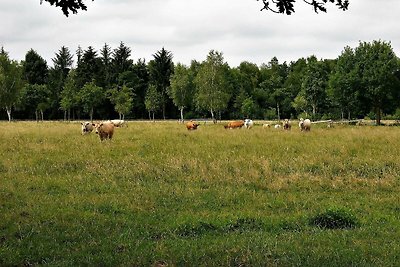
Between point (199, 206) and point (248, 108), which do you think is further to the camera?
point (248, 108)

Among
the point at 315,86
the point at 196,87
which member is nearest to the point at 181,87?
the point at 196,87

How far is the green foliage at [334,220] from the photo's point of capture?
368 inches

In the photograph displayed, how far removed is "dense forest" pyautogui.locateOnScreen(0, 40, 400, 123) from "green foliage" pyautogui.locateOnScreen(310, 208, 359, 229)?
173 feet

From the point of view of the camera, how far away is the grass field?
730cm

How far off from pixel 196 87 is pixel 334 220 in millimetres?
74278

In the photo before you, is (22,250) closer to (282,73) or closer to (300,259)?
(300,259)

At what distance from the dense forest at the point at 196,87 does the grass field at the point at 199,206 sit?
43.2 meters

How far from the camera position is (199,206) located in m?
11.2

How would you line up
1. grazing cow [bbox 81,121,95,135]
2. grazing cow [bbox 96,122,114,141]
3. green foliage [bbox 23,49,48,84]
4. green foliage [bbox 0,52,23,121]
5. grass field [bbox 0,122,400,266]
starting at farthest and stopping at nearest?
1. green foliage [bbox 23,49,48,84]
2. green foliage [bbox 0,52,23,121]
3. grazing cow [bbox 81,121,95,135]
4. grazing cow [bbox 96,122,114,141]
5. grass field [bbox 0,122,400,266]

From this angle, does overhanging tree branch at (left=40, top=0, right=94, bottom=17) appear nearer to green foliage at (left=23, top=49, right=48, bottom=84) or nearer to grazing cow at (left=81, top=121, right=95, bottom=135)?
grazing cow at (left=81, top=121, right=95, bottom=135)

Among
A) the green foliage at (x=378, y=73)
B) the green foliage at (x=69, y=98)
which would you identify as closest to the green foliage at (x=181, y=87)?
the green foliage at (x=69, y=98)

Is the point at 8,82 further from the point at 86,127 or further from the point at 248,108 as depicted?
the point at 248,108

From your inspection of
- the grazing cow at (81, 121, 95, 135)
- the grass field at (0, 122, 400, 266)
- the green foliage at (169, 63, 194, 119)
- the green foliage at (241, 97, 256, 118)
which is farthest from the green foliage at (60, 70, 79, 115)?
the grass field at (0, 122, 400, 266)

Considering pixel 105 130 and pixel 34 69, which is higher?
pixel 34 69
